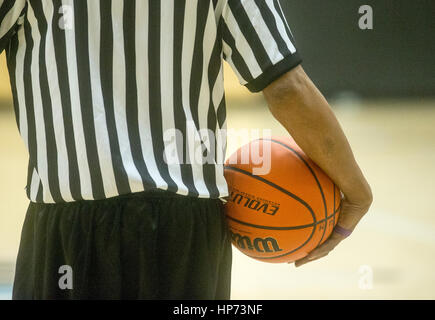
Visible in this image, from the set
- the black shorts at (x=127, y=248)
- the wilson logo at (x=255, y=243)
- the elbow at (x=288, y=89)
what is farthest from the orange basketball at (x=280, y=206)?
the elbow at (x=288, y=89)

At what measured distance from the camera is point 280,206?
5.55 feet

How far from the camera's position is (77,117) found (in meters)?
1.45

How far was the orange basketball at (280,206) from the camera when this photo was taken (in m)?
1.67

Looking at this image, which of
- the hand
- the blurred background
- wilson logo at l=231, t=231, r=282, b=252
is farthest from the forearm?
the blurred background

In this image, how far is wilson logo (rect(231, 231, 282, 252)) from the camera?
1.67m

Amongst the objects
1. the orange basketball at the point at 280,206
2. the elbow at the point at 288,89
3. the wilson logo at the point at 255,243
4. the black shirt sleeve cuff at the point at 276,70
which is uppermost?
the black shirt sleeve cuff at the point at 276,70

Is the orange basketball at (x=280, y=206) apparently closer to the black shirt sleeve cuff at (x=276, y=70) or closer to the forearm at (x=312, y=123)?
the forearm at (x=312, y=123)

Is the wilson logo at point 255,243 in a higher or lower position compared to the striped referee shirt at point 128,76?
lower

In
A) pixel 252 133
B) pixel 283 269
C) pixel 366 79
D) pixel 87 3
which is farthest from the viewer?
pixel 366 79

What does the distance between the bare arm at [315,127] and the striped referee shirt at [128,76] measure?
5 cm
